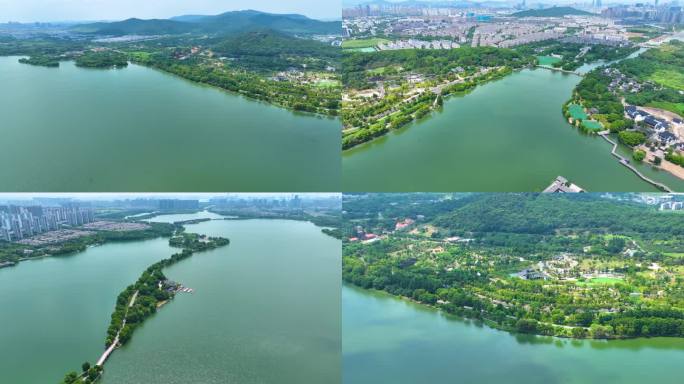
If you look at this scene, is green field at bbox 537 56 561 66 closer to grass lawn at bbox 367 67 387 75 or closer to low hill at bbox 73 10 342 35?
grass lawn at bbox 367 67 387 75

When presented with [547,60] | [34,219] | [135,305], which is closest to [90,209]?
[34,219]

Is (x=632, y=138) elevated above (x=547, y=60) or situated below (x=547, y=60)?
below

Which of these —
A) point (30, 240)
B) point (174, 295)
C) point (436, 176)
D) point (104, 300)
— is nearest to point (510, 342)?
point (436, 176)

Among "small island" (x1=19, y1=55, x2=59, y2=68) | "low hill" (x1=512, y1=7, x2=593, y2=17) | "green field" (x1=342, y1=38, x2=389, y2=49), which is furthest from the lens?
"small island" (x1=19, y1=55, x2=59, y2=68)

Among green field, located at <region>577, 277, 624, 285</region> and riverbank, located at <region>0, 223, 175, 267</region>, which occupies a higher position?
green field, located at <region>577, 277, 624, 285</region>

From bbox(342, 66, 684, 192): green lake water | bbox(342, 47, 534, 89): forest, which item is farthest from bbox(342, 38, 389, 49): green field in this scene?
bbox(342, 66, 684, 192): green lake water

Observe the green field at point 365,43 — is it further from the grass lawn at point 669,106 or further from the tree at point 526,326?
the tree at point 526,326

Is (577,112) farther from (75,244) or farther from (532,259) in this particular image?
(75,244)
